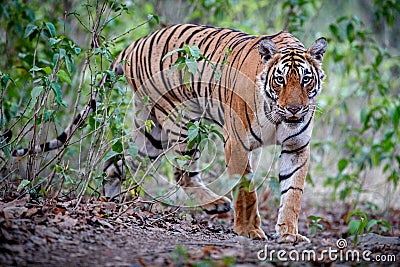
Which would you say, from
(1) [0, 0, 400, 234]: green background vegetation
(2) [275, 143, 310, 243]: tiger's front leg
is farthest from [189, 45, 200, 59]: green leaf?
(2) [275, 143, 310, 243]: tiger's front leg

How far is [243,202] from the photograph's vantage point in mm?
4254

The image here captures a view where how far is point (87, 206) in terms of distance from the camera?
12.1 ft

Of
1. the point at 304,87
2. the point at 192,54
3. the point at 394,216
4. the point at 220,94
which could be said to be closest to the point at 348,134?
the point at 394,216

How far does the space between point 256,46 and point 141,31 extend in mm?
3176

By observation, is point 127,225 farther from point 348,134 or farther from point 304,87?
point 348,134

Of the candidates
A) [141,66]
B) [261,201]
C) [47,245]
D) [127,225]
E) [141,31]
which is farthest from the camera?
[141,31]

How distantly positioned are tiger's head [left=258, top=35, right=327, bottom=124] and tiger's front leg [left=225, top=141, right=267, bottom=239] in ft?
1.45

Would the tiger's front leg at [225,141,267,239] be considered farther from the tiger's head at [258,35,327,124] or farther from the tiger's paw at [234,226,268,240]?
the tiger's head at [258,35,327,124]

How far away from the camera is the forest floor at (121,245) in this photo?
2.60m

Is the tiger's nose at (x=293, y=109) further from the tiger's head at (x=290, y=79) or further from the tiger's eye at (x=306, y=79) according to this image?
the tiger's eye at (x=306, y=79)

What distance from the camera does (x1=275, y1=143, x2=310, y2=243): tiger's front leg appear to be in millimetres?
3969

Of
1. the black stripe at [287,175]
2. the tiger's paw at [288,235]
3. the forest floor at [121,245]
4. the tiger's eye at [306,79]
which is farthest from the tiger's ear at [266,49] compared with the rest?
the forest floor at [121,245]

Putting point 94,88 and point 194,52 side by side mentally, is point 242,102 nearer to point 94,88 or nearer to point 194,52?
point 194,52

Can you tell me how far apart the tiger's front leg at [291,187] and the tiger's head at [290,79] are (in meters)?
0.37
